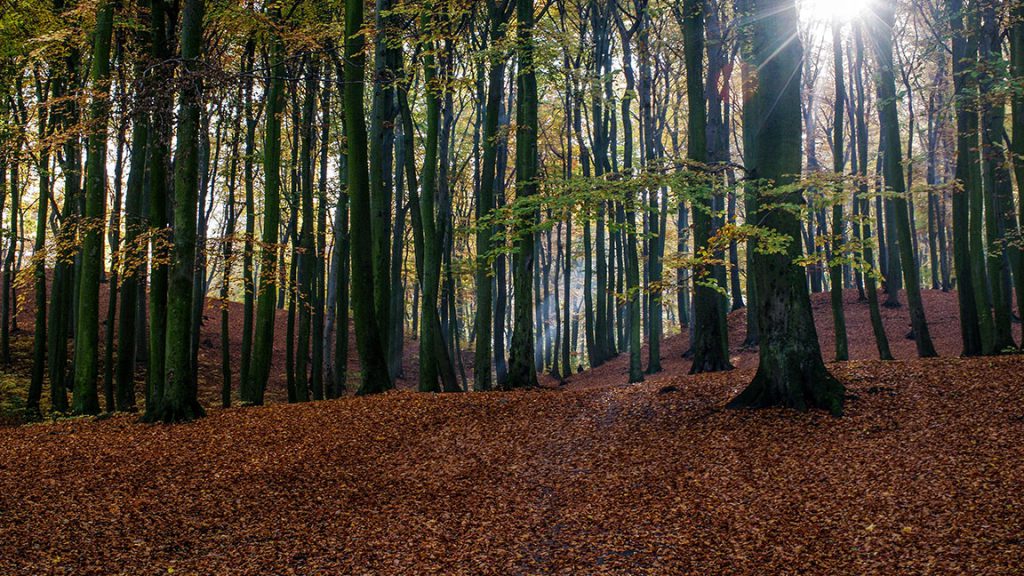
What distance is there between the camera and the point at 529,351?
13.3m

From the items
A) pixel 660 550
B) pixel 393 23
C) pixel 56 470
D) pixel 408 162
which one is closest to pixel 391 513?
pixel 660 550

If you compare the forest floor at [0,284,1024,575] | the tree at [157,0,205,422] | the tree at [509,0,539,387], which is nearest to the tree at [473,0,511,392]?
the tree at [509,0,539,387]

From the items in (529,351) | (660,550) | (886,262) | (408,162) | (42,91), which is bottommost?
(660,550)

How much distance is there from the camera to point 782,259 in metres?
9.19

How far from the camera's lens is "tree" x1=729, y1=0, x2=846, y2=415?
9.02 m

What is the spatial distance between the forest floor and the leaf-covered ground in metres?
0.03

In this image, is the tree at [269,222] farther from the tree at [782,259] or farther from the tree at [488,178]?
the tree at [782,259]

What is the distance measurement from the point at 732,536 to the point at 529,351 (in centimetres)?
751

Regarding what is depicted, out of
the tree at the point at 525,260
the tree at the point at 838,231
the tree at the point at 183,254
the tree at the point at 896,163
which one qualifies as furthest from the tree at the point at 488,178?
the tree at the point at 896,163

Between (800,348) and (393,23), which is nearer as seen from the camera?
(800,348)

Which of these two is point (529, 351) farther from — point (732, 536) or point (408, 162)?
point (732, 536)

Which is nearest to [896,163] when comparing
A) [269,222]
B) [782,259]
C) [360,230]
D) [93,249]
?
[782,259]

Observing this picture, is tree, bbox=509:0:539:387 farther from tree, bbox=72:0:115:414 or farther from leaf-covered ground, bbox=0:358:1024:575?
tree, bbox=72:0:115:414

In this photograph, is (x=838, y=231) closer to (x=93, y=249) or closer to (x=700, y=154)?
(x=700, y=154)
